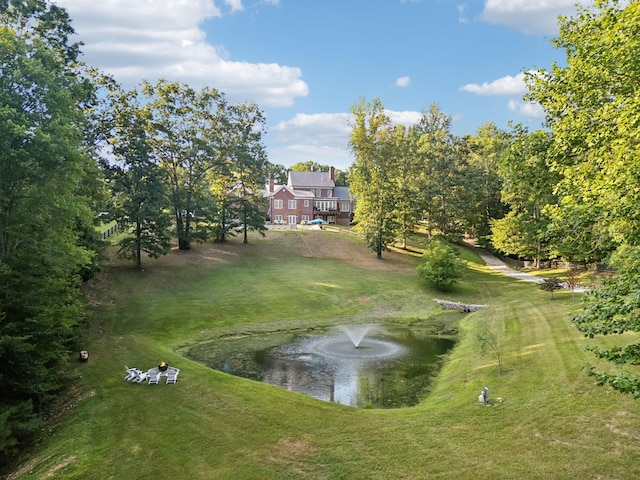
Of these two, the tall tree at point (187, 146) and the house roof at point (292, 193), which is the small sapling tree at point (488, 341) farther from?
the house roof at point (292, 193)

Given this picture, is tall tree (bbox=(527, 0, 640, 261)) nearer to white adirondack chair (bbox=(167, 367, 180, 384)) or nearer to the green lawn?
the green lawn

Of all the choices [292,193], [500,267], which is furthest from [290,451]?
[292,193]

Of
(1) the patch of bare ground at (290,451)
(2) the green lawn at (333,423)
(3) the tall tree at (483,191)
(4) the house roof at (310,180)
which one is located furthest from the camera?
(4) the house roof at (310,180)

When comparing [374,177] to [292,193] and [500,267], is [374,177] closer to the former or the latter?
[500,267]

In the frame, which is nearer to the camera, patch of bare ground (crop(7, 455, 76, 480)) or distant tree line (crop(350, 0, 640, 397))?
distant tree line (crop(350, 0, 640, 397))

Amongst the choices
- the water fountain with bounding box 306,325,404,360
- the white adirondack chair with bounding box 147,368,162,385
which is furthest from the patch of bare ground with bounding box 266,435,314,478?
the water fountain with bounding box 306,325,404,360

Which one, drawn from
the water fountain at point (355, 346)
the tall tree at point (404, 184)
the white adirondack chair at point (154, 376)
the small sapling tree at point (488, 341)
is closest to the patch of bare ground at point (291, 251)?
the tall tree at point (404, 184)
